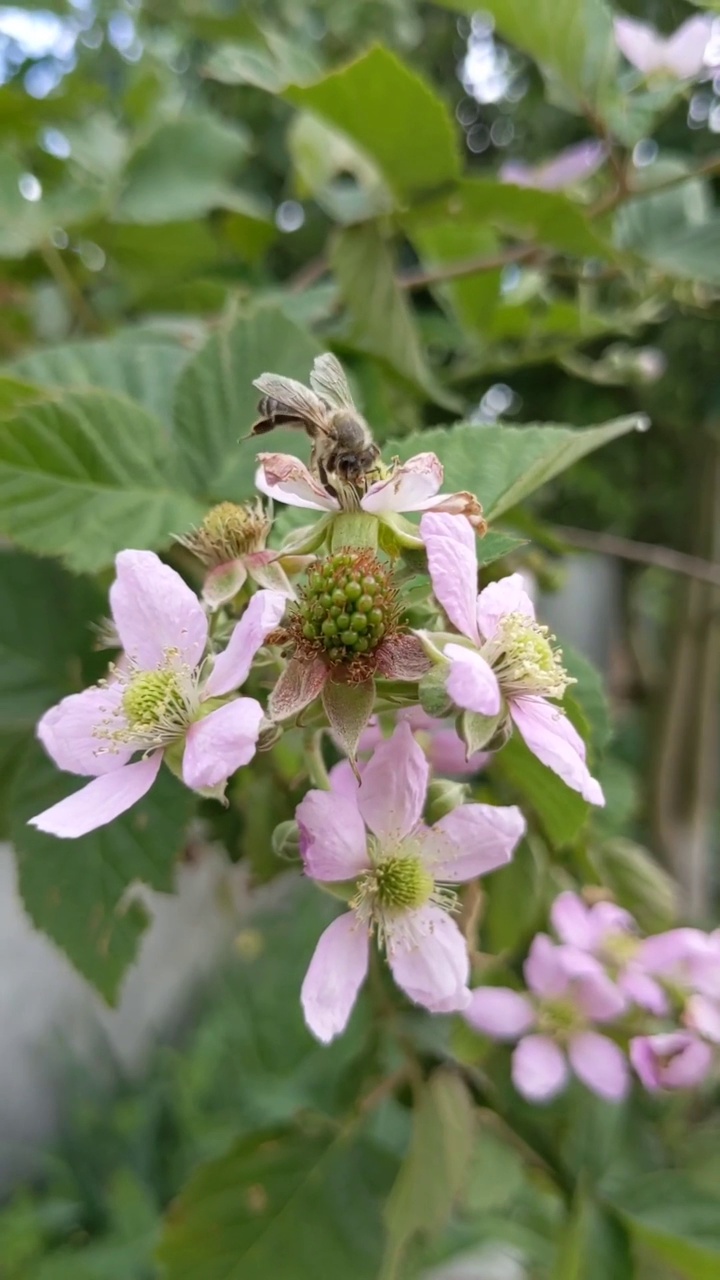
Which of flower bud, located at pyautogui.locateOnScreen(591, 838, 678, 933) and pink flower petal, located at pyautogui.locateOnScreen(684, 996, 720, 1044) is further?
flower bud, located at pyautogui.locateOnScreen(591, 838, 678, 933)

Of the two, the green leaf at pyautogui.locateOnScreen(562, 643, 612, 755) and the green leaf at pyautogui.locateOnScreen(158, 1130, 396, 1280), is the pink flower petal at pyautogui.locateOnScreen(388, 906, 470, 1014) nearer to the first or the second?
the green leaf at pyautogui.locateOnScreen(562, 643, 612, 755)

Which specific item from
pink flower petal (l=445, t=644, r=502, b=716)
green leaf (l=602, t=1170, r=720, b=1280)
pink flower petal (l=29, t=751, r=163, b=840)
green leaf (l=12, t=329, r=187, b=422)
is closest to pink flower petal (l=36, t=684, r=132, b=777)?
pink flower petal (l=29, t=751, r=163, b=840)

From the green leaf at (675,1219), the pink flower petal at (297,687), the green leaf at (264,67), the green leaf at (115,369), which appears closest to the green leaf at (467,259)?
the green leaf at (264,67)

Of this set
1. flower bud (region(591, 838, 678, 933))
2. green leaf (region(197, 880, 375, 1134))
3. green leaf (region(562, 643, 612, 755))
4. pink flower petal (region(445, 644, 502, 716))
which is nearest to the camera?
pink flower petal (region(445, 644, 502, 716))

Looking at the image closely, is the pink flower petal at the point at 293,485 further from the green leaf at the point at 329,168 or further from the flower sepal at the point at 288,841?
the green leaf at the point at 329,168

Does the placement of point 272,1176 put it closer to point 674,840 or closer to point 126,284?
point 126,284
